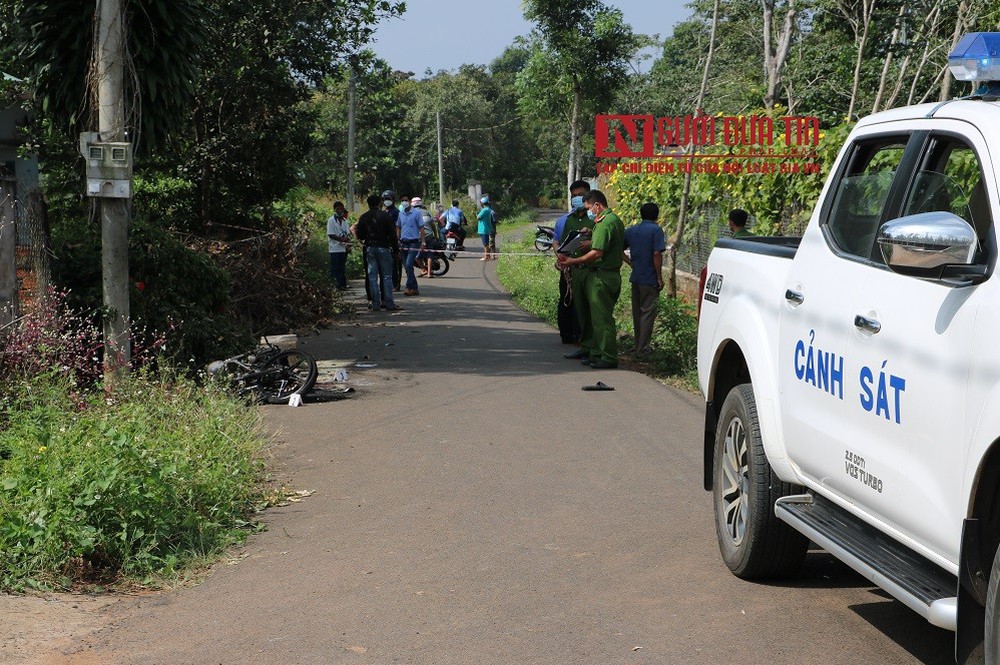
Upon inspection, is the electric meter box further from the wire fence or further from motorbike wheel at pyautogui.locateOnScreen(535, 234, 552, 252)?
motorbike wheel at pyautogui.locateOnScreen(535, 234, 552, 252)

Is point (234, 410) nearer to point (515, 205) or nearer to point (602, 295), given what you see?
point (602, 295)

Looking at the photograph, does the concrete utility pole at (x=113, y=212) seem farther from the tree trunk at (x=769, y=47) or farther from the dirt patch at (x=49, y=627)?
the tree trunk at (x=769, y=47)

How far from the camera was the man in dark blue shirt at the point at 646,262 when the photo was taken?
48.8 ft

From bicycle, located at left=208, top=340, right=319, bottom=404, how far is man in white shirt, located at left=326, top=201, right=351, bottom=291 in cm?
1128

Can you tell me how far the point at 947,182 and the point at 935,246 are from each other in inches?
35.8

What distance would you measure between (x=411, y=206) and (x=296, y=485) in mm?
16482

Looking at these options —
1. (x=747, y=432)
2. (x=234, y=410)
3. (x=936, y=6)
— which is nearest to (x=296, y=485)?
(x=234, y=410)

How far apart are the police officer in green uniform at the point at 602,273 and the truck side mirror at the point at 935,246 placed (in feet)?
32.9

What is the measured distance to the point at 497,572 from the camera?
236 inches

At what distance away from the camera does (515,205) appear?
3339 inches

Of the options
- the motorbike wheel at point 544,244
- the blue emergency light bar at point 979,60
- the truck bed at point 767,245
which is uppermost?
the blue emergency light bar at point 979,60

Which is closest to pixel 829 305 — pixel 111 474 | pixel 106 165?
pixel 111 474

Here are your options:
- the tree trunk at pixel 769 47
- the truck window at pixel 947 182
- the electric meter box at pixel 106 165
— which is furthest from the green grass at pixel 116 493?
the tree trunk at pixel 769 47

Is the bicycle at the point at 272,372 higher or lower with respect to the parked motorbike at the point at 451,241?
lower
